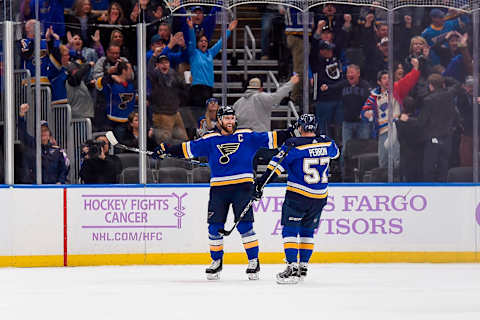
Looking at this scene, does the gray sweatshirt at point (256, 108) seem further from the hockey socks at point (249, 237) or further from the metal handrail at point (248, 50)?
the hockey socks at point (249, 237)

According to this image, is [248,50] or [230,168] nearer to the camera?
[230,168]

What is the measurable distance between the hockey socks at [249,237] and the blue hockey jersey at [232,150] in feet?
1.18

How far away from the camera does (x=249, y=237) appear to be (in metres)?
7.46

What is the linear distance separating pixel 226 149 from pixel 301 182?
71cm

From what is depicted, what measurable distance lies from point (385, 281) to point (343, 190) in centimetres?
188

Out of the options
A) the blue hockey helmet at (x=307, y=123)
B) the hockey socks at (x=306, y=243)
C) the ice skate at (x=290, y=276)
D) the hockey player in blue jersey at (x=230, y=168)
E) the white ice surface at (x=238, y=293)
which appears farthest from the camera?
the hockey player in blue jersey at (x=230, y=168)

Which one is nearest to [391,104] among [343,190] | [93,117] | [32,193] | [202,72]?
[343,190]

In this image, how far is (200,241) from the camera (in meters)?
8.81

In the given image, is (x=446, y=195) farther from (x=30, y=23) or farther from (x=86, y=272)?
(x=30, y=23)

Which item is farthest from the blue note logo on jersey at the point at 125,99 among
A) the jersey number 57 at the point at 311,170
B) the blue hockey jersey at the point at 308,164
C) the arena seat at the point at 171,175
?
the jersey number 57 at the point at 311,170

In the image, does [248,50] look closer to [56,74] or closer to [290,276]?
[56,74]

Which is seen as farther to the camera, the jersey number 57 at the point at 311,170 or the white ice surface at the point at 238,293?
the jersey number 57 at the point at 311,170

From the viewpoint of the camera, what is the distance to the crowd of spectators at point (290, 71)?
29.1 feet

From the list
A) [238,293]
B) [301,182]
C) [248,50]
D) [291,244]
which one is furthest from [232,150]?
[248,50]
